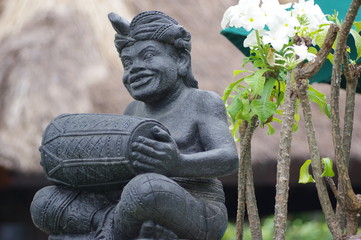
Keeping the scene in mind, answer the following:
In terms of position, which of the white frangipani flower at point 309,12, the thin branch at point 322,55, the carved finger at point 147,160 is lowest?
the carved finger at point 147,160

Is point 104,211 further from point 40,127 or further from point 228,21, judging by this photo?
point 40,127

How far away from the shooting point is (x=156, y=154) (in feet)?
8.38

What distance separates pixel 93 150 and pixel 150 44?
0.47 meters

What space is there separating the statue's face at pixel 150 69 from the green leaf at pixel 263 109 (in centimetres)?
38

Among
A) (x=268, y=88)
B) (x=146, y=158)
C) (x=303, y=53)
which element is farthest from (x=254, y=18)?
(x=146, y=158)

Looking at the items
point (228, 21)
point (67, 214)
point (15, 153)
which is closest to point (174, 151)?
point (67, 214)

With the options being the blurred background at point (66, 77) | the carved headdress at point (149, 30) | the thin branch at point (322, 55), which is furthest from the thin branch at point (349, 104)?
the blurred background at point (66, 77)

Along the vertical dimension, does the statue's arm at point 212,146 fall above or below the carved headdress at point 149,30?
below

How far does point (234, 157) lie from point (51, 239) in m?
0.69

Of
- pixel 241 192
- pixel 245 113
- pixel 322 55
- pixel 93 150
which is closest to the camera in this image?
pixel 93 150

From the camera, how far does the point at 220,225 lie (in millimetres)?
2748

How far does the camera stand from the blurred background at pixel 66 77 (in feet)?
16.9

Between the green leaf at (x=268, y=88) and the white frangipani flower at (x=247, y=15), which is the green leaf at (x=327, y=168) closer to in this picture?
the green leaf at (x=268, y=88)

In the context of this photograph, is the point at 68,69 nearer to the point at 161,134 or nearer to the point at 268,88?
the point at 268,88
